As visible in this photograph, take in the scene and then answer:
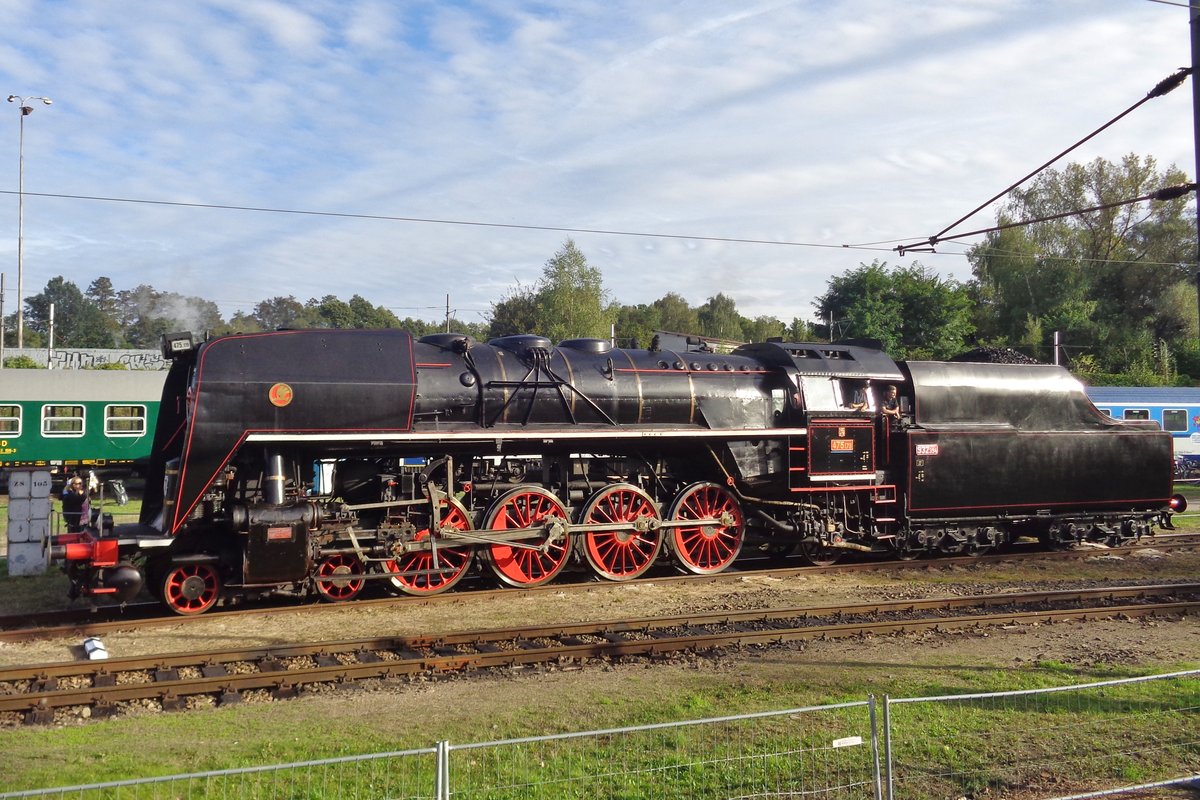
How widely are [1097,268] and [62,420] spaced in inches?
1971

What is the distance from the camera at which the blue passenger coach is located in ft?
101

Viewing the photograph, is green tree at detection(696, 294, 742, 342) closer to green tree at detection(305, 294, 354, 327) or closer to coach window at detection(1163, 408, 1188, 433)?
green tree at detection(305, 294, 354, 327)

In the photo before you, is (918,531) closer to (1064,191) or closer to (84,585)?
(84,585)

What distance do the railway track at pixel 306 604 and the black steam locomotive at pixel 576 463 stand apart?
0.96 ft

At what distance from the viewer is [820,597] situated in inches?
452

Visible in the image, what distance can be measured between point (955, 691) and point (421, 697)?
14.2 ft

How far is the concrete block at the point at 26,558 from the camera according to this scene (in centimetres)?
944

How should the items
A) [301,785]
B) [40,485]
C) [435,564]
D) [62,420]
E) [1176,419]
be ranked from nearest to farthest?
[301,785] → [40,485] → [435,564] → [62,420] → [1176,419]

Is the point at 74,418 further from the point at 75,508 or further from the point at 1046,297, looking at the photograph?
the point at 1046,297

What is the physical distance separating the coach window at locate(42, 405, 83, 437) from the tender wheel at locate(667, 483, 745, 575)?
18.6 m

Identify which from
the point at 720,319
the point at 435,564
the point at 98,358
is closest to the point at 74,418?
the point at 435,564

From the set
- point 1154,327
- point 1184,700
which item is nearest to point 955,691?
point 1184,700

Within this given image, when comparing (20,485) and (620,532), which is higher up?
(20,485)

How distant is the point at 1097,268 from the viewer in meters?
50.2
